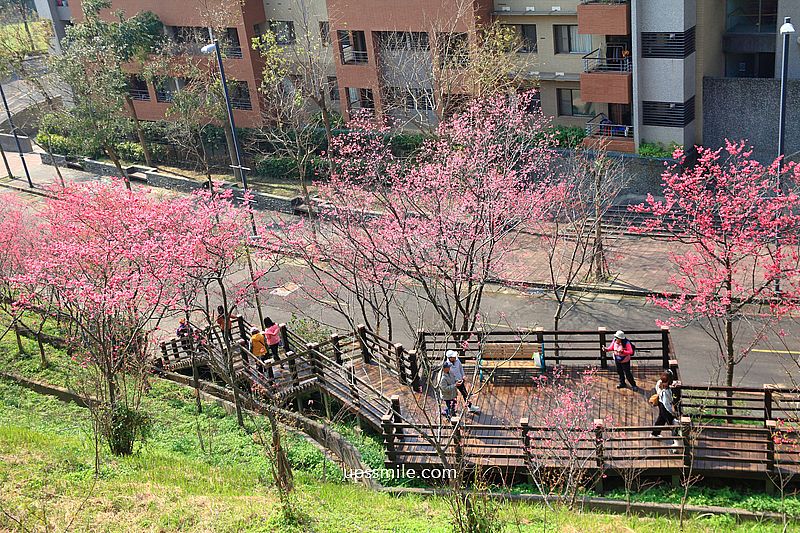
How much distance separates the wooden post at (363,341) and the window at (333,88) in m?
24.0

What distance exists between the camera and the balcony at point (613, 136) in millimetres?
37312

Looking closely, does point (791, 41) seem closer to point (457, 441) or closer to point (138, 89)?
point (457, 441)

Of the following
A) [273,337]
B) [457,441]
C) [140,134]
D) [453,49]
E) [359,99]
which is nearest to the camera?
[457,441]

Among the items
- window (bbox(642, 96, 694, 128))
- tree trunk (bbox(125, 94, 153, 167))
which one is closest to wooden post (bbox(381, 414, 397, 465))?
window (bbox(642, 96, 694, 128))

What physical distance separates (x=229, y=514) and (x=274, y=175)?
107 feet

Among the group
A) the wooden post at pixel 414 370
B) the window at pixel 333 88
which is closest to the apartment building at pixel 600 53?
the window at pixel 333 88

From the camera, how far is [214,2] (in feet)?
153

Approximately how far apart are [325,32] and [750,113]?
21.3 meters

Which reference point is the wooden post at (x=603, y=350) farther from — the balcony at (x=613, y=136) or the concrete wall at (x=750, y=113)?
the concrete wall at (x=750, y=113)

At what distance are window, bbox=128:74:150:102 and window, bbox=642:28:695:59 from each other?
31175 millimetres

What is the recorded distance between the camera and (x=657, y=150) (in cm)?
3669

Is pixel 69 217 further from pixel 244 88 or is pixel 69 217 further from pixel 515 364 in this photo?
pixel 244 88

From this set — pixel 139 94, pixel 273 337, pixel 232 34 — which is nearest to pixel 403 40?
pixel 232 34

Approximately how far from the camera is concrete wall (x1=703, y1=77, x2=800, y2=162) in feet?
113
